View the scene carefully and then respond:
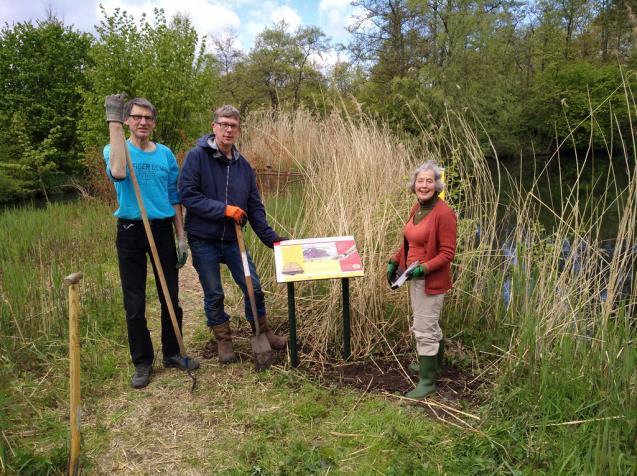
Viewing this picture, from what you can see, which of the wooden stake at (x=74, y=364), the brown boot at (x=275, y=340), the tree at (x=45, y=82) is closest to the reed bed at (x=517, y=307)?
the brown boot at (x=275, y=340)

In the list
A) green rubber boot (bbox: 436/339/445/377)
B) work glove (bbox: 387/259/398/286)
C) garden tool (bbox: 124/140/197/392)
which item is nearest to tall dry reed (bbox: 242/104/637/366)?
green rubber boot (bbox: 436/339/445/377)

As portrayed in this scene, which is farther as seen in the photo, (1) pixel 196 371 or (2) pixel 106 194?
(2) pixel 106 194

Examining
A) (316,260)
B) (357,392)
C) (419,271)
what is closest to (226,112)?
(316,260)

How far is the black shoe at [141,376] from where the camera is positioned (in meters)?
2.79

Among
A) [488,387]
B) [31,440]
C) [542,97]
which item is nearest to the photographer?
[31,440]

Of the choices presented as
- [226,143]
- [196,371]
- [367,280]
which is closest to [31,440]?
[196,371]

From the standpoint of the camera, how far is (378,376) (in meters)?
2.90

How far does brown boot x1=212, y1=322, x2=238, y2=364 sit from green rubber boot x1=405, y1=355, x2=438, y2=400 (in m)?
1.20

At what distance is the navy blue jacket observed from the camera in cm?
276

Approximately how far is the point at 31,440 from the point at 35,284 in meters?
1.46

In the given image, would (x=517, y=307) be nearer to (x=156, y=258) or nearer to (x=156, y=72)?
(x=156, y=258)

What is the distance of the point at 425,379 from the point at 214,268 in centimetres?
146

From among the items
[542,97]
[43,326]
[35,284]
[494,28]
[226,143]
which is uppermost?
[494,28]

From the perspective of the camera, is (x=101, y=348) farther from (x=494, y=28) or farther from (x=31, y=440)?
(x=494, y=28)
